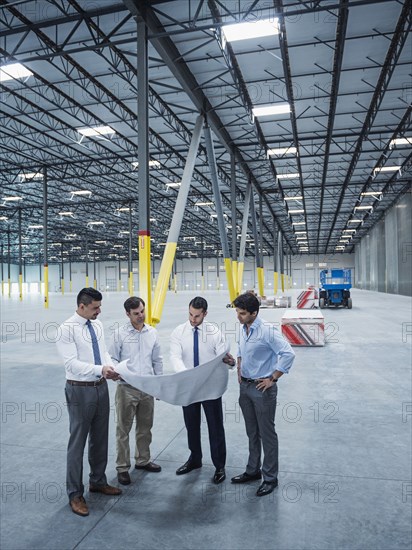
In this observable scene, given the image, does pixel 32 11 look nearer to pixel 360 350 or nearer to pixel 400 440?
pixel 360 350

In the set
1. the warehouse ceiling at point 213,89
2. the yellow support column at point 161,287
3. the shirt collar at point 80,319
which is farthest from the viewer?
the warehouse ceiling at point 213,89

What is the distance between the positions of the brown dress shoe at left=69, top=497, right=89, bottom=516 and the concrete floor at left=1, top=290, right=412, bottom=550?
0.07m

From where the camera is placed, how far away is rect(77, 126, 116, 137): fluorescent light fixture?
24.3 m

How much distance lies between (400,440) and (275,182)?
1303 inches

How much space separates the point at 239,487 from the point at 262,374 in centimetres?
114

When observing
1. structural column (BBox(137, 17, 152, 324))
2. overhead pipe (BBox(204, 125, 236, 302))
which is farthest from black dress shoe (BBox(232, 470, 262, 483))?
overhead pipe (BBox(204, 125, 236, 302))

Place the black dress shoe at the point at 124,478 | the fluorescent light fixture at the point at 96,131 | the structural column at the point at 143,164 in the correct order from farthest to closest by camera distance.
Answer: the fluorescent light fixture at the point at 96,131
the structural column at the point at 143,164
the black dress shoe at the point at 124,478

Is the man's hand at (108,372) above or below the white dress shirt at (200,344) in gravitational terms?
below

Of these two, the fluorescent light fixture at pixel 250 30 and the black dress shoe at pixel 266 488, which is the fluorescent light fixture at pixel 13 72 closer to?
the fluorescent light fixture at pixel 250 30

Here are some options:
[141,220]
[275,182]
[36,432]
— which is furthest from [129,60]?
[275,182]

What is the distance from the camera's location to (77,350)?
3.95 meters

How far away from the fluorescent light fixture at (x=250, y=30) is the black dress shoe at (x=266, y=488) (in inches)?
525

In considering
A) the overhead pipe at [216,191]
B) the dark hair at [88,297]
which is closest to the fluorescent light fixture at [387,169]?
the overhead pipe at [216,191]

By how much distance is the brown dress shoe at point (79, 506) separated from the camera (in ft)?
12.1
